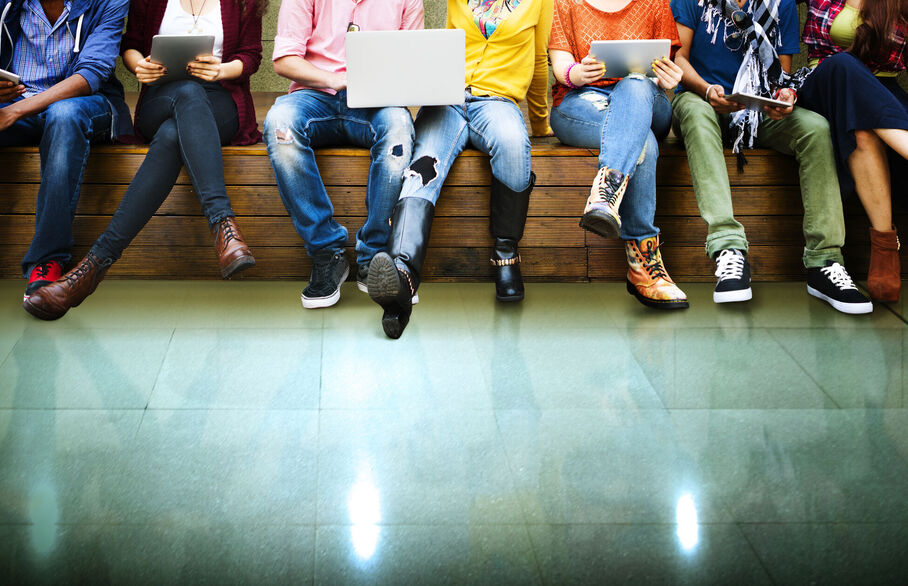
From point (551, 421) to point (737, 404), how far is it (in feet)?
1.33

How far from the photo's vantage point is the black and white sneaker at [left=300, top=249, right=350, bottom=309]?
243 cm

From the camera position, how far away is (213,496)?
1484 millimetres

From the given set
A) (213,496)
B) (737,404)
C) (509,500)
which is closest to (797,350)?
(737,404)

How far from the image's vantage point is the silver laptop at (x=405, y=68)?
2.21 metres

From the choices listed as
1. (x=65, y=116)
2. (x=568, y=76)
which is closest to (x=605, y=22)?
(x=568, y=76)

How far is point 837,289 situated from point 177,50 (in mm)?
1911

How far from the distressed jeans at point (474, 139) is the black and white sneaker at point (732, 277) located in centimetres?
58

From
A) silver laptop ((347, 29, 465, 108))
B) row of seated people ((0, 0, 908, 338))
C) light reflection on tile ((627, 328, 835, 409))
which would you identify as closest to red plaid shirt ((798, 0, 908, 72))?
row of seated people ((0, 0, 908, 338))

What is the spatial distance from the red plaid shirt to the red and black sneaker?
2267 millimetres

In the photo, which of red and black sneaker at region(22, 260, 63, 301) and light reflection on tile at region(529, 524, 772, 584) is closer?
light reflection on tile at region(529, 524, 772, 584)

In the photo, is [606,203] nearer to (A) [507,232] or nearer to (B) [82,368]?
(A) [507,232]

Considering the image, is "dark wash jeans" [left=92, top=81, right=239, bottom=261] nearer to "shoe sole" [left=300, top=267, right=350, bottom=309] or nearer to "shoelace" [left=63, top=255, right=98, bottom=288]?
"shoelace" [left=63, top=255, right=98, bottom=288]

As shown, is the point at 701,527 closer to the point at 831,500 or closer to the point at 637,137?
the point at 831,500

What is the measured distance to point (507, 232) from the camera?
2473mm
